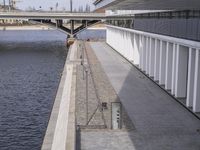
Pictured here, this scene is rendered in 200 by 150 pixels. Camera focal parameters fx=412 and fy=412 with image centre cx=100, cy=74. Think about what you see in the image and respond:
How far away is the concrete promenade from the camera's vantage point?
58.2 feet

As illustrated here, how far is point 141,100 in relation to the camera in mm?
26078

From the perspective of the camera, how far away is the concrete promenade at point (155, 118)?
58.2 ft

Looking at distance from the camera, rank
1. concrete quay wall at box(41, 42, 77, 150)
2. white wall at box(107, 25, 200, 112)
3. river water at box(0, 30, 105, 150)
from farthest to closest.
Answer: river water at box(0, 30, 105, 150)
white wall at box(107, 25, 200, 112)
concrete quay wall at box(41, 42, 77, 150)

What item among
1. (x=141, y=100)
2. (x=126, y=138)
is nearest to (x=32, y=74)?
(x=141, y=100)

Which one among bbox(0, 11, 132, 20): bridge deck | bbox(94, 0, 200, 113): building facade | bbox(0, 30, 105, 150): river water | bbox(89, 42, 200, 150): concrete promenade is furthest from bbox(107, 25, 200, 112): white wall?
bbox(0, 11, 132, 20): bridge deck

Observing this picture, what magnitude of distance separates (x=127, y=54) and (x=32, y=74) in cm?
1187

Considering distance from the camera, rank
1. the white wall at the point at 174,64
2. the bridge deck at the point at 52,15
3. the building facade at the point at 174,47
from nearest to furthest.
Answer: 1. the white wall at the point at 174,64
2. the building facade at the point at 174,47
3. the bridge deck at the point at 52,15

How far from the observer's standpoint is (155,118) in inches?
853

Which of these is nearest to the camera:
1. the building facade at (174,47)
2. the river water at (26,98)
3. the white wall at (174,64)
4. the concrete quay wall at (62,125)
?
the concrete quay wall at (62,125)

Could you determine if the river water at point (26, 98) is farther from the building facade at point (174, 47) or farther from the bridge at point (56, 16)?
the bridge at point (56, 16)

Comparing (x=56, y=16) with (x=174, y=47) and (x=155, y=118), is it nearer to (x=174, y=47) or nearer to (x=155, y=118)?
(x=174, y=47)

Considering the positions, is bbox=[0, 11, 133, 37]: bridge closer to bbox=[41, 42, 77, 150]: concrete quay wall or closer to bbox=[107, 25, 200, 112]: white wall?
bbox=[107, 25, 200, 112]: white wall

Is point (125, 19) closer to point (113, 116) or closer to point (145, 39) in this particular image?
point (145, 39)

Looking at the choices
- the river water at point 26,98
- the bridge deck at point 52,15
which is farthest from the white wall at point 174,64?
the bridge deck at point 52,15
